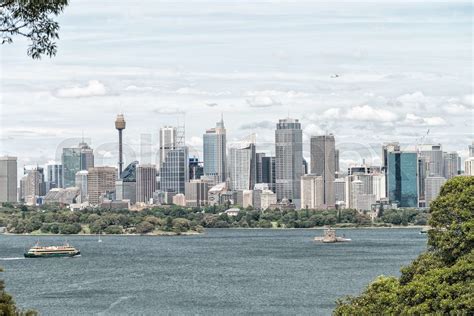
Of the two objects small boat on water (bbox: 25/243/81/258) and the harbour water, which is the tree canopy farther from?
small boat on water (bbox: 25/243/81/258)

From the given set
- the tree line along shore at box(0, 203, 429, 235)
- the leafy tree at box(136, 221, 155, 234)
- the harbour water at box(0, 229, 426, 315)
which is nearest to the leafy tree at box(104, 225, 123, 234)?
the tree line along shore at box(0, 203, 429, 235)

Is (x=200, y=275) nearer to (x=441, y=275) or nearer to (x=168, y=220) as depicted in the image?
(x=441, y=275)

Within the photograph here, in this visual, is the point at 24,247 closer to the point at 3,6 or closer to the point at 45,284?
the point at 45,284

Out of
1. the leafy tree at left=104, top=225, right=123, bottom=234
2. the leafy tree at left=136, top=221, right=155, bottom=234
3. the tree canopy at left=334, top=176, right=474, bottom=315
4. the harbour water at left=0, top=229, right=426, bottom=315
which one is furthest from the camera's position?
the leafy tree at left=104, top=225, right=123, bottom=234

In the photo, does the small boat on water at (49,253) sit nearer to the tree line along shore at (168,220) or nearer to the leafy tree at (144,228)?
the tree line along shore at (168,220)

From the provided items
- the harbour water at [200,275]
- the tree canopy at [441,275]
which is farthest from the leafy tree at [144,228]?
the tree canopy at [441,275]

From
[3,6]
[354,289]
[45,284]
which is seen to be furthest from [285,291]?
[3,6]
